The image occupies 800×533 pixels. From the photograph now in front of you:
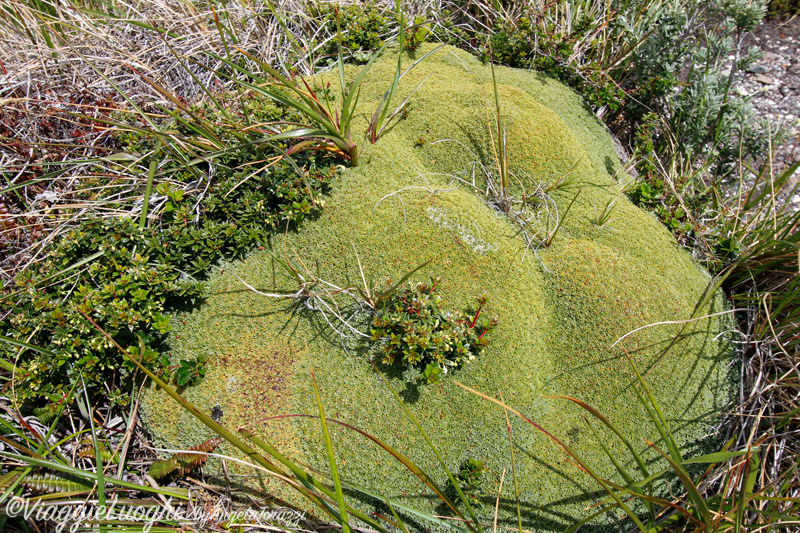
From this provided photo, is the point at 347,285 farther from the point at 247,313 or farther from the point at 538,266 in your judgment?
the point at 538,266

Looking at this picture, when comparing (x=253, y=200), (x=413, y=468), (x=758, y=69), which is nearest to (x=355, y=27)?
(x=253, y=200)

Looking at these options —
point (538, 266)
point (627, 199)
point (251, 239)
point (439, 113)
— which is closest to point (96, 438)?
point (251, 239)

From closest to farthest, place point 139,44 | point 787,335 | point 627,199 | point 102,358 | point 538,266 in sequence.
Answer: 1. point 102,358
2. point 787,335
3. point 538,266
4. point 627,199
5. point 139,44

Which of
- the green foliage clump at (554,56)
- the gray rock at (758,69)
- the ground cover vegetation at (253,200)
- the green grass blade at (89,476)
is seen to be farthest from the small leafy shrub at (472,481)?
the gray rock at (758,69)

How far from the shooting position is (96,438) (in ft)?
7.64

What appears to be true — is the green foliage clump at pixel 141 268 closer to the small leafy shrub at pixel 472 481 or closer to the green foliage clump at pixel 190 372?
the green foliage clump at pixel 190 372

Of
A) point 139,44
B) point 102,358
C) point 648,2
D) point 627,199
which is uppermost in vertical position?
point 648,2

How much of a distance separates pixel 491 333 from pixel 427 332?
1.44ft

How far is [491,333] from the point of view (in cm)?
269

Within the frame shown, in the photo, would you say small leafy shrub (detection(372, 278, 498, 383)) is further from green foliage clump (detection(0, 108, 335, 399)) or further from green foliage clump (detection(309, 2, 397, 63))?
green foliage clump (detection(309, 2, 397, 63))

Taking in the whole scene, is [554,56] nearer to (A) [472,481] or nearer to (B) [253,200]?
(B) [253,200]

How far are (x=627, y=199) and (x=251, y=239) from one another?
2.93 m

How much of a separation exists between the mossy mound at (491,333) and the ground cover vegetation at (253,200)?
0.14 meters

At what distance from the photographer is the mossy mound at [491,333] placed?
2449 mm
